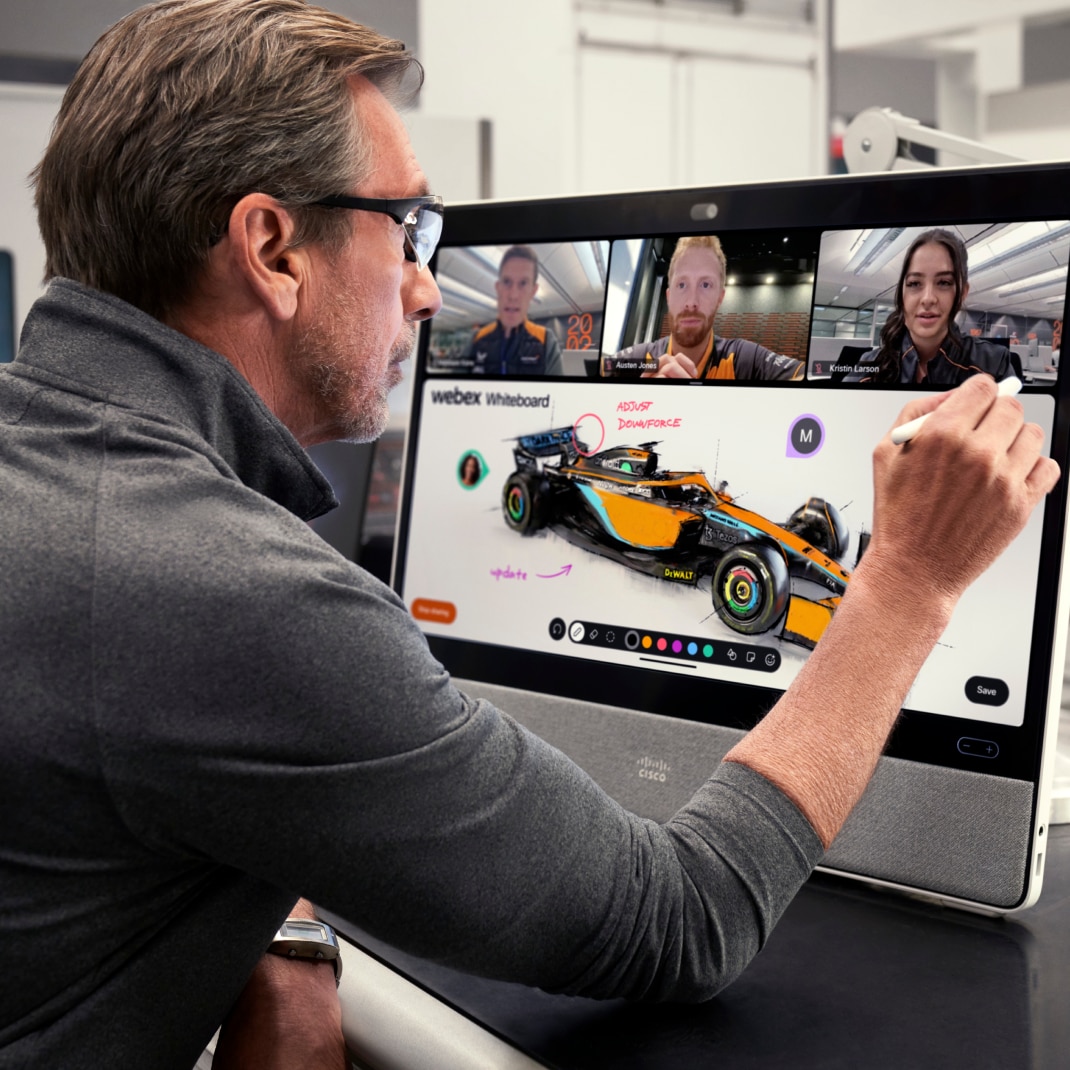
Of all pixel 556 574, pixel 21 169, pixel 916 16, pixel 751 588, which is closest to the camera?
pixel 751 588

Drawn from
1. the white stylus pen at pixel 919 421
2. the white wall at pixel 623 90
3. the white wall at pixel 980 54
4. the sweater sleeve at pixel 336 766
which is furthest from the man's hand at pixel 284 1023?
the white wall at pixel 980 54

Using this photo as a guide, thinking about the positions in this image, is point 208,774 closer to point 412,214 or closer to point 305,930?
point 305,930

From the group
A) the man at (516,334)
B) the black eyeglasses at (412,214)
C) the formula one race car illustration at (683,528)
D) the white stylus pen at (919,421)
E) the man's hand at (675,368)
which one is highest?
the black eyeglasses at (412,214)

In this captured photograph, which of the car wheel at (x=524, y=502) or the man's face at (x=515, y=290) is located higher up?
the man's face at (x=515, y=290)

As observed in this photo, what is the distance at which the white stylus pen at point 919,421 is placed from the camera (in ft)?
2.42

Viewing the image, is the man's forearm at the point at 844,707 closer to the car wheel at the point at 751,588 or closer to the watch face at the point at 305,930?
the car wheel at the point at 751,588

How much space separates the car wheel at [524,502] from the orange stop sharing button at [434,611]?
0.35 feet

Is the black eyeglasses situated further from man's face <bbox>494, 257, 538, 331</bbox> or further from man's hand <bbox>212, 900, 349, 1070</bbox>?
man's hand <bbox>212, 900, 349, 1070</bbox>

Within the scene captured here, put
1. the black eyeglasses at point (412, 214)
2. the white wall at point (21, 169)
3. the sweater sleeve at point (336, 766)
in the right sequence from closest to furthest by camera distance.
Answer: the sweater sleeve at point (336, 766) → the black eyeglasses at point (412, 214) → the white wall at point (21, 169)

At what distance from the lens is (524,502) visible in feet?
3.39

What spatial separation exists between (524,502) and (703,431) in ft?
0.62

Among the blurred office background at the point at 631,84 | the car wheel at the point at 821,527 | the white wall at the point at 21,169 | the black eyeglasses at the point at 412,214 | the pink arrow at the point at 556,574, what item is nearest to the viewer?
the black eyeglasses at the point at 412,214

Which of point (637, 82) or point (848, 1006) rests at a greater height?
point (637, 82)

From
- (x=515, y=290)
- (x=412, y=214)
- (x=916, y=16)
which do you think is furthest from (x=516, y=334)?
(x=916, y=16)
